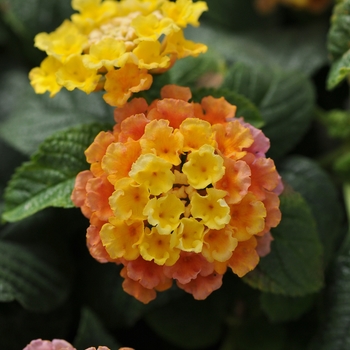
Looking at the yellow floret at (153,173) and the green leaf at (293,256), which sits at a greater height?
the yellow floret at (153,173)

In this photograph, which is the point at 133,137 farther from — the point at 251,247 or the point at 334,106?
the point at 334,106

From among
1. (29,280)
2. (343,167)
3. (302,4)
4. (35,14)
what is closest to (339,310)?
(343,167)

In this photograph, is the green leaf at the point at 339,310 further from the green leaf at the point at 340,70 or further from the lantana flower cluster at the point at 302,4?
the lantana flower cluster at the point at 302,4

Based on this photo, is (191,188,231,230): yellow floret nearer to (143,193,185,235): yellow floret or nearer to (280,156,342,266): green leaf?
(143,193,185,235): yellow floret

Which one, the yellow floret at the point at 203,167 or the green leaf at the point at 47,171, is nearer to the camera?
the yellow floret at the point at 203,167

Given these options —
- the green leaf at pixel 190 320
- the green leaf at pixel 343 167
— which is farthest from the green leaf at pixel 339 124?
the green leaf at pixel 190 320

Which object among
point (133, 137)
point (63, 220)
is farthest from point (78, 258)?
point (133, 137)

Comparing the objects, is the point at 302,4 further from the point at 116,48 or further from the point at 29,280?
the point at 29,280

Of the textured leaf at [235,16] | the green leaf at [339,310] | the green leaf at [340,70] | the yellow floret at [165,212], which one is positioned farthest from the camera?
the textured leaf at [235,16]
